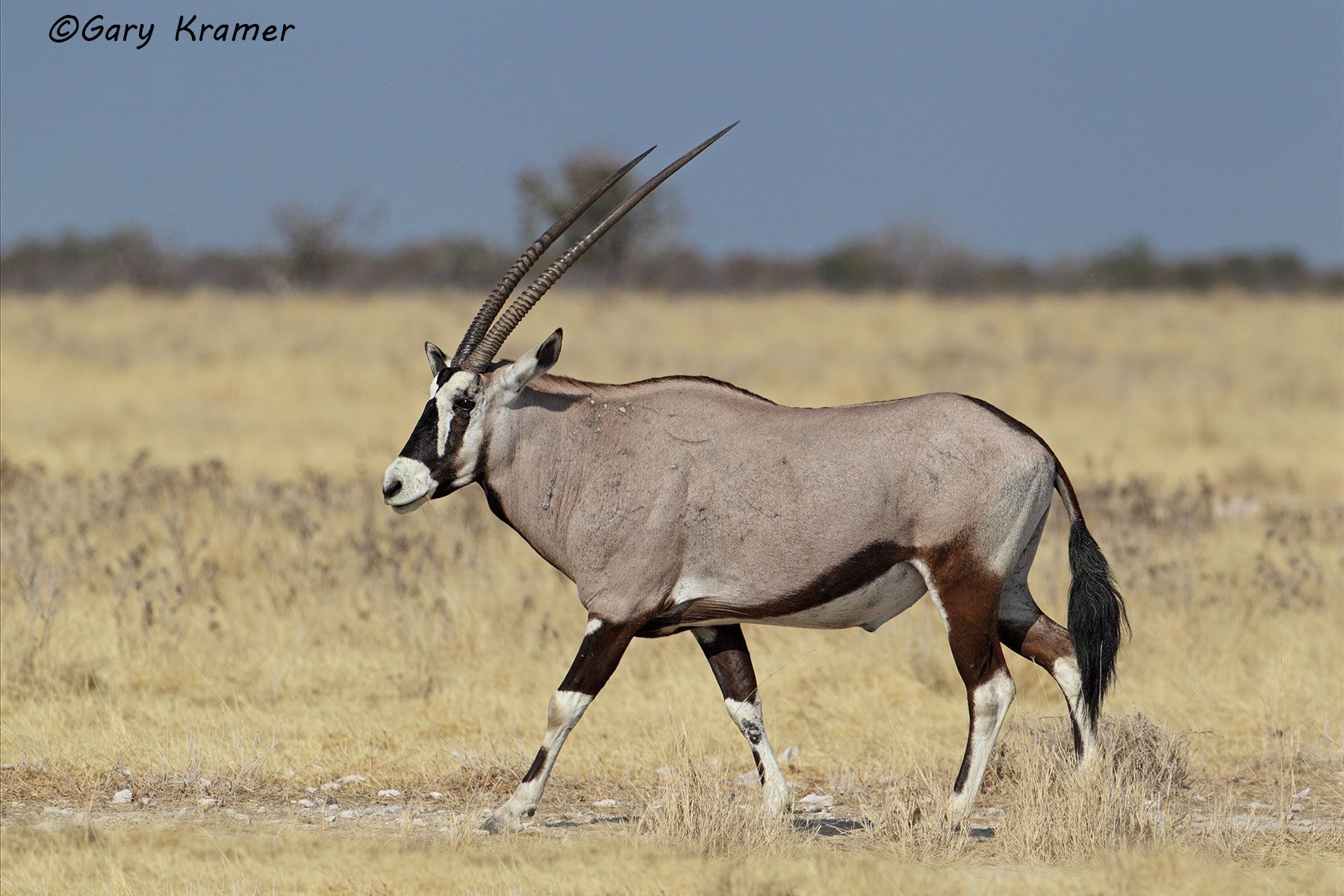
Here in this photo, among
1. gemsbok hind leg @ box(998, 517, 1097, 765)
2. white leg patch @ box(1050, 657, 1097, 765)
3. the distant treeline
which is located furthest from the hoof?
the distant treeline

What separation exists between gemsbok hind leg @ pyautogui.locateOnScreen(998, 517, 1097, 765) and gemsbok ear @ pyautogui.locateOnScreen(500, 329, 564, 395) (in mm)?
2166

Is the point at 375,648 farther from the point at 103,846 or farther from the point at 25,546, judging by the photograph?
the point at 103,846

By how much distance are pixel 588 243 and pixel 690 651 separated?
3742 mm

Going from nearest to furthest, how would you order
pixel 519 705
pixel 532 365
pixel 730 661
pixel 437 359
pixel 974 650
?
pixel 974 650, pixel 532 365, pixel 437 359, pixel 730 661, pixel 519 705

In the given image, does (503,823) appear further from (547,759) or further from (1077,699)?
(1077,699)

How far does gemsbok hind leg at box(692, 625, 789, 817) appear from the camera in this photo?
22.7ft

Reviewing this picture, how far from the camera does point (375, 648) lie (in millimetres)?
9938

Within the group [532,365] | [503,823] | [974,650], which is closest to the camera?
[503,823]

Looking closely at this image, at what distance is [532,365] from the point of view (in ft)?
22.4

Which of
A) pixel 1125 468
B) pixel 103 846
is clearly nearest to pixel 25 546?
pixel 103 846

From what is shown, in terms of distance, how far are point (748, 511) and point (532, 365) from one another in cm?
111

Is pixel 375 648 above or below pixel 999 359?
below

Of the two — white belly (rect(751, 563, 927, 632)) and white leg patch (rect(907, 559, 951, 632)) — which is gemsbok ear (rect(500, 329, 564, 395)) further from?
white leg patch (rect(907, 559, 951, 632))

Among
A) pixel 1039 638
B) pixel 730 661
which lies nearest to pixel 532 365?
pixel 730 661
